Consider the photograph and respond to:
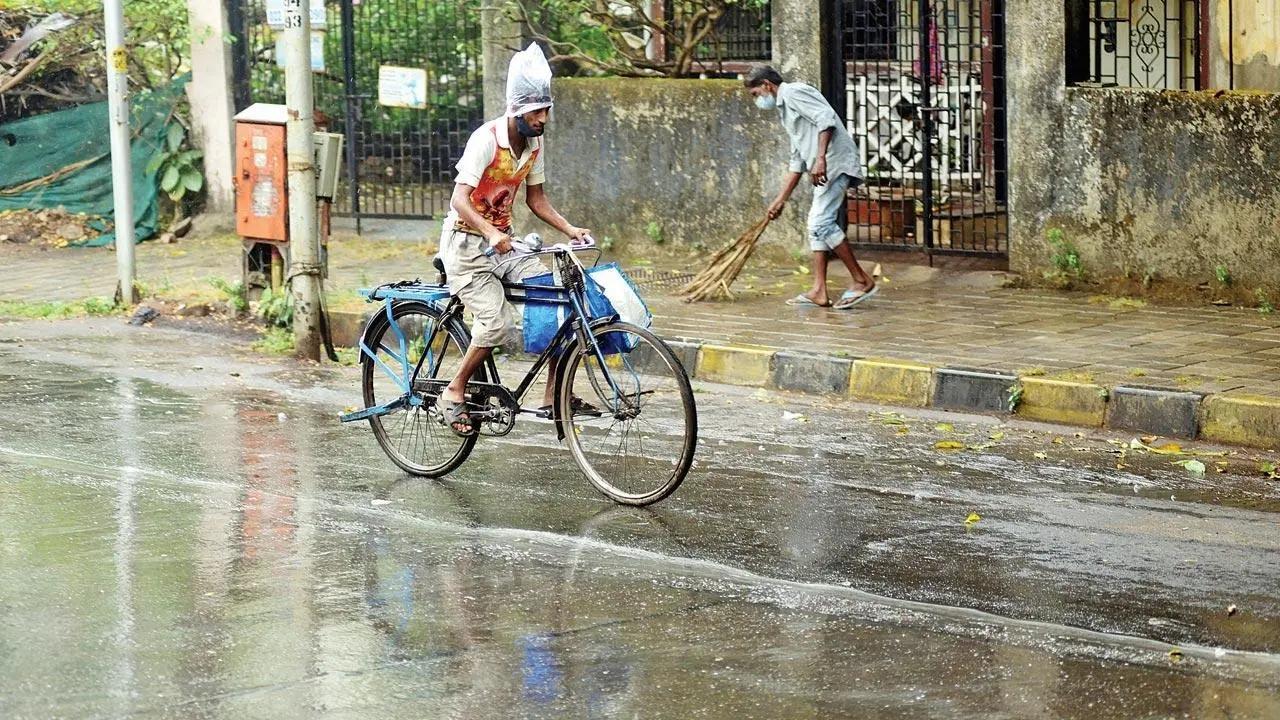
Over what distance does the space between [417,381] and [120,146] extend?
20.8 feet

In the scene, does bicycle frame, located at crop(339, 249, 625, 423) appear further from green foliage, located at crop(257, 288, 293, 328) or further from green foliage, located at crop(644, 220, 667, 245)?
green foliage, located at crop(644, 220, 667, 245)

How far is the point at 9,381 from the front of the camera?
1066 cm

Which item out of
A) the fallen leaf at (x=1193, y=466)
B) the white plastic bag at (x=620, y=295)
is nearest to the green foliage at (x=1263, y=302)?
the fallen leaf at (x=1193, y=466)

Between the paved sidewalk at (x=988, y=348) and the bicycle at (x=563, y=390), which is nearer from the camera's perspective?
the bicycle at (x=563, y=390)

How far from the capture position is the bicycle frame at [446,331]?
293 inches

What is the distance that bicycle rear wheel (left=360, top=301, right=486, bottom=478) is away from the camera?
805 cm

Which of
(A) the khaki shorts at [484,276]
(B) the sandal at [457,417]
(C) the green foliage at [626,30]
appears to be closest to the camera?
(A) the khaki shorts at [484,276]

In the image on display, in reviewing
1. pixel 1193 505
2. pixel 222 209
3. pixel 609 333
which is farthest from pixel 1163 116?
pixel 222 209

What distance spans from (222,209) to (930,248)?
7.56 meters

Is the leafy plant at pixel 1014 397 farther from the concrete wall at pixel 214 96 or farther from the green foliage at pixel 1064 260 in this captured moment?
the concrete wall at pixel 214 96

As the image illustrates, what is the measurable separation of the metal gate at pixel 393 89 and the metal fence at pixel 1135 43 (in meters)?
5.78

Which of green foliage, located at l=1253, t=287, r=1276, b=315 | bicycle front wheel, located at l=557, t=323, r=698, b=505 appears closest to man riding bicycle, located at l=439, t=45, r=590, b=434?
bicycle front wheel, located at l=557, t=323, r=698, b=505

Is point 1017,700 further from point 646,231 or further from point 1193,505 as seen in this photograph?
point 646,231

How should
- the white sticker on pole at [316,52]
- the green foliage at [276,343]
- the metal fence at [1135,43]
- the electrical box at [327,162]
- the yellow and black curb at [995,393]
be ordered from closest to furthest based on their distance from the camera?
the yellow and black curb at [995,393] < the electrical box at [327,162] < the green foliage at [276,343] < the metal fence at [1135,43] < the white sticker on pole at [316,52]
